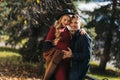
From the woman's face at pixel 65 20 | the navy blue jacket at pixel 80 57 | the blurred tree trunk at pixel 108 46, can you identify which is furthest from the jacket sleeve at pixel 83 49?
the blurred tree trunk at pixel 108 46

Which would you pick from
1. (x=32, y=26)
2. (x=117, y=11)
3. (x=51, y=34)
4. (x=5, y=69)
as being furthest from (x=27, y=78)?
(x=117, y=11)

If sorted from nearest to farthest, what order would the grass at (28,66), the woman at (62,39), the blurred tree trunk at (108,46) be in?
the woman at (62,39) < the grass at (28,66) < the blurred tree trunk at (108,46)

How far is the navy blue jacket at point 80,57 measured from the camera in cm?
660

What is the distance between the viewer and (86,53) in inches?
260

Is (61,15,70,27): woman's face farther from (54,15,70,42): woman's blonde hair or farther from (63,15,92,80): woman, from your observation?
(63,15,92,80): woman

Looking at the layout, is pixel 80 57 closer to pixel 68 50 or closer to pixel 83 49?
pixel 83 49

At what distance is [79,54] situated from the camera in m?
6.60

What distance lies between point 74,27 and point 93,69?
22809mm

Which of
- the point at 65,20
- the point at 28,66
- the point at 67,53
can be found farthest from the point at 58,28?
the point at 28,66

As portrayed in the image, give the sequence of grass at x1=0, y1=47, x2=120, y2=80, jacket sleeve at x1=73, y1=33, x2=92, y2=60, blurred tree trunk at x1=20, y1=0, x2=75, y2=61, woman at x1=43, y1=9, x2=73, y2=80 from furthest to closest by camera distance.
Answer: grass at x1=0, y1=47, x2=120, y2=80
blurred tree trunk at x1=20, y1=0, x2=75, y2=61
woman at x1=43, y1=9, x2=73, y2=80
jacket sleeve at x1=73, y1=33, x2=92, y2=60

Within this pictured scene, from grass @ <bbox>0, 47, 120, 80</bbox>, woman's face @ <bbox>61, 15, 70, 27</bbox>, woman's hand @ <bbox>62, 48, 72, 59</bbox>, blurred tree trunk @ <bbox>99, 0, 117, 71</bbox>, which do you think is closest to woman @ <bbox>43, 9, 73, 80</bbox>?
woman's face @ <bbox>61, 15, 70, 27</bbox>

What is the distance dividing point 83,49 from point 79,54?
0.33 ft

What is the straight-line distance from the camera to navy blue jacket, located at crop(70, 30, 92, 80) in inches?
260

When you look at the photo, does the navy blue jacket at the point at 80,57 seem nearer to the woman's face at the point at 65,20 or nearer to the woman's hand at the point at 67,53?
the woman's hand at the point at 67,53
